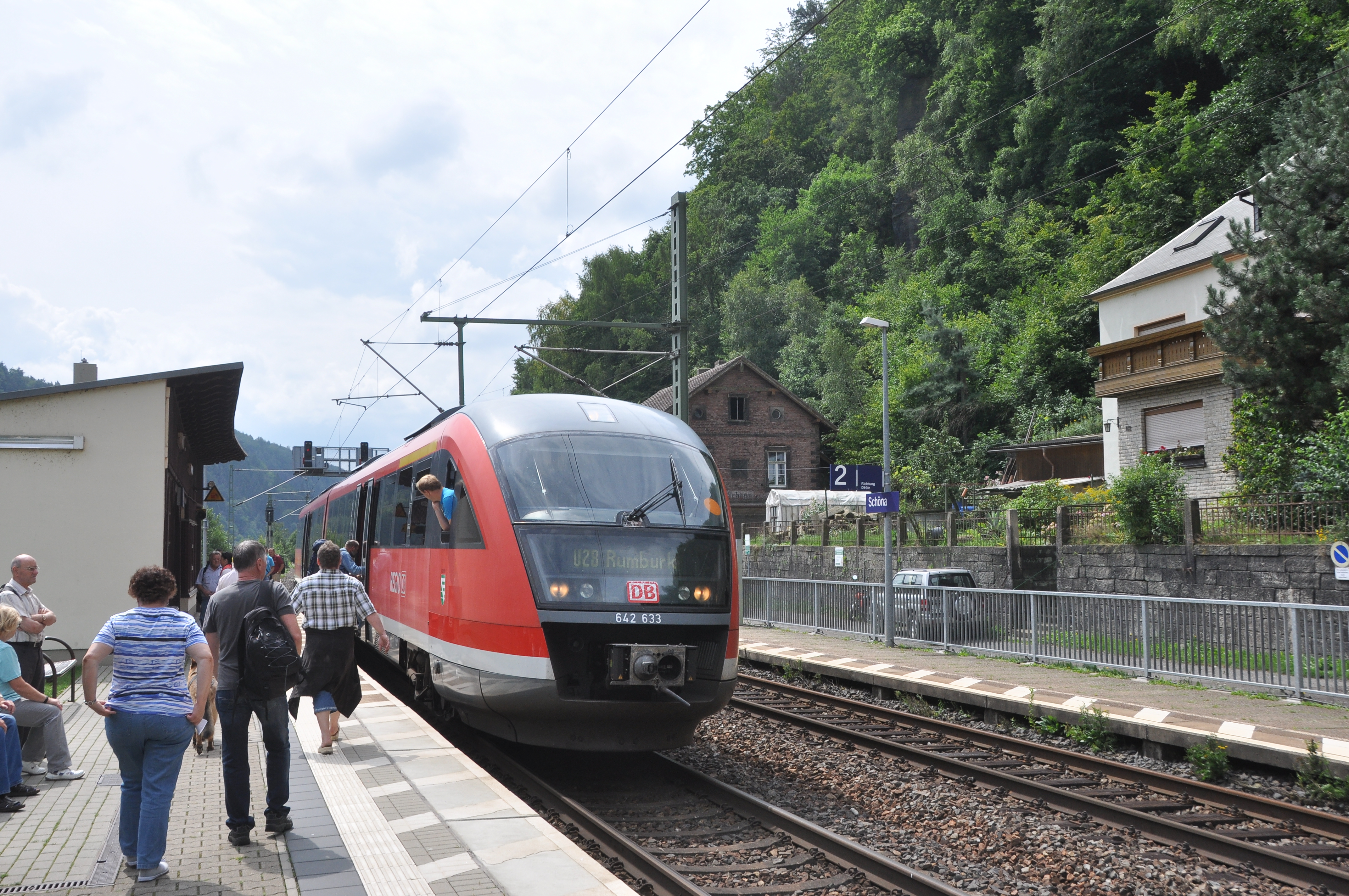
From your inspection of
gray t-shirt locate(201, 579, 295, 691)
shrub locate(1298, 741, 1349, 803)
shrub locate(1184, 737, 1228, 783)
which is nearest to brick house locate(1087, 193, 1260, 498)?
shrub locate(1184, 737, 1228, 783)

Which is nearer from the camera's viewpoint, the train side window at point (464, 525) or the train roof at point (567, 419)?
the train side window at point (464, 525)

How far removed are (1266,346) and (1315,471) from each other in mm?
3475

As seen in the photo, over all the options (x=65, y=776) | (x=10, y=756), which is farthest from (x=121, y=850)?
(x=65, y=776)

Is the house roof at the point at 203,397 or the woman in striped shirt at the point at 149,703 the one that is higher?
the house roof at the point at 203,397

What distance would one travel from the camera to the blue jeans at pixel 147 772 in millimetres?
5168

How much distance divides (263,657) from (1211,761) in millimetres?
7819

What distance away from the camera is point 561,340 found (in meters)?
75.6

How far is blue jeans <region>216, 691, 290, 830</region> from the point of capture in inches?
230

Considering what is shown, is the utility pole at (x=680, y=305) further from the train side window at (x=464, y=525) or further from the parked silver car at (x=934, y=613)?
the train side window at (x=464, y=525)

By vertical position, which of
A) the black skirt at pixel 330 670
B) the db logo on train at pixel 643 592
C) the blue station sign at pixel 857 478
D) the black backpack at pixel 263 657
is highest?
the blue station sign at pixel 857 478

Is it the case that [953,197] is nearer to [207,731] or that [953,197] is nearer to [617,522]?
[617,522]

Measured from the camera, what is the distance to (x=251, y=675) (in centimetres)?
594

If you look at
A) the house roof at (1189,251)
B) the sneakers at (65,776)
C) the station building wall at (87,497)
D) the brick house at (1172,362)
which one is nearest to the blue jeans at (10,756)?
the sneakers at (65,776)

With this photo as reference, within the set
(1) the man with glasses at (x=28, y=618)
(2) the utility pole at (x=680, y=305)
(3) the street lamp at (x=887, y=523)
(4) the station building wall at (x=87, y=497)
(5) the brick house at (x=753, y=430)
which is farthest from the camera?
(5) the brick house at (x=753, y=430)
